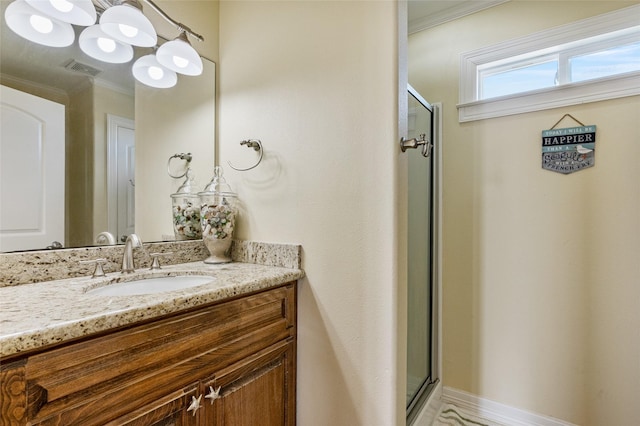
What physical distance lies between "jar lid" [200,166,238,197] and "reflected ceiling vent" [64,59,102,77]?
0.58 meters

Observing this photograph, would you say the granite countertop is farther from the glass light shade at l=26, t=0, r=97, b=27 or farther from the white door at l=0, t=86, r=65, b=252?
the glass light shade at l=26, t=0, r=97, b=27

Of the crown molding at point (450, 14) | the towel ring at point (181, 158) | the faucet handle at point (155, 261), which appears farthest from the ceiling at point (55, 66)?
the crown molding at point (450, 14)

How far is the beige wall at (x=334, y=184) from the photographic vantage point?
1.03 meters

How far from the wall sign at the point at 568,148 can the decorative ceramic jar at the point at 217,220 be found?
5.48ft

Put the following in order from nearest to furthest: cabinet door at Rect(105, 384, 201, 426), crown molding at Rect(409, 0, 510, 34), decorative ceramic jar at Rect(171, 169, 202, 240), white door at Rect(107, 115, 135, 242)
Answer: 1. cabinet door at Rect(105, 384, 201, 426)
2. white door at Rect(107, 115, 135, 242)
3. decorative ceramic jar at Rect(171, 169, 202, 240)
4. crown molding at Rect(409, 0, 510, 34)

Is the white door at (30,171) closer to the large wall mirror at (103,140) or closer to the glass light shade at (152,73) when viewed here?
the large wall mirror at (103,140)

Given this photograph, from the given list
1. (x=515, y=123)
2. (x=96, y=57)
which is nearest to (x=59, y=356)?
(x=96, y=57)

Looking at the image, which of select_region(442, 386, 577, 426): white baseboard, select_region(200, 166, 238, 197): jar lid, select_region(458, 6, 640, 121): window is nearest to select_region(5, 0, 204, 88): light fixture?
select_region(200, 166, 238, 197): jar lid

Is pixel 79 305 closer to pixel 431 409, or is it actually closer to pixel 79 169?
pixel 79 169

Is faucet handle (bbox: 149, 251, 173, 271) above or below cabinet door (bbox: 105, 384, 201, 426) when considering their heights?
above

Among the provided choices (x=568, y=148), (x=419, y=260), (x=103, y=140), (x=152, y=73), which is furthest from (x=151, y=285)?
(x=568, y=148)

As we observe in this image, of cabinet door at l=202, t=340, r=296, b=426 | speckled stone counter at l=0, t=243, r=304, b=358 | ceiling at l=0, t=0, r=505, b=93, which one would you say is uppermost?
ceiling at l=0, t=0, r=505, b=93

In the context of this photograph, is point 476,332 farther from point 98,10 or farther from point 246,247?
point 98,10

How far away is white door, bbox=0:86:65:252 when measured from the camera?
93cm
